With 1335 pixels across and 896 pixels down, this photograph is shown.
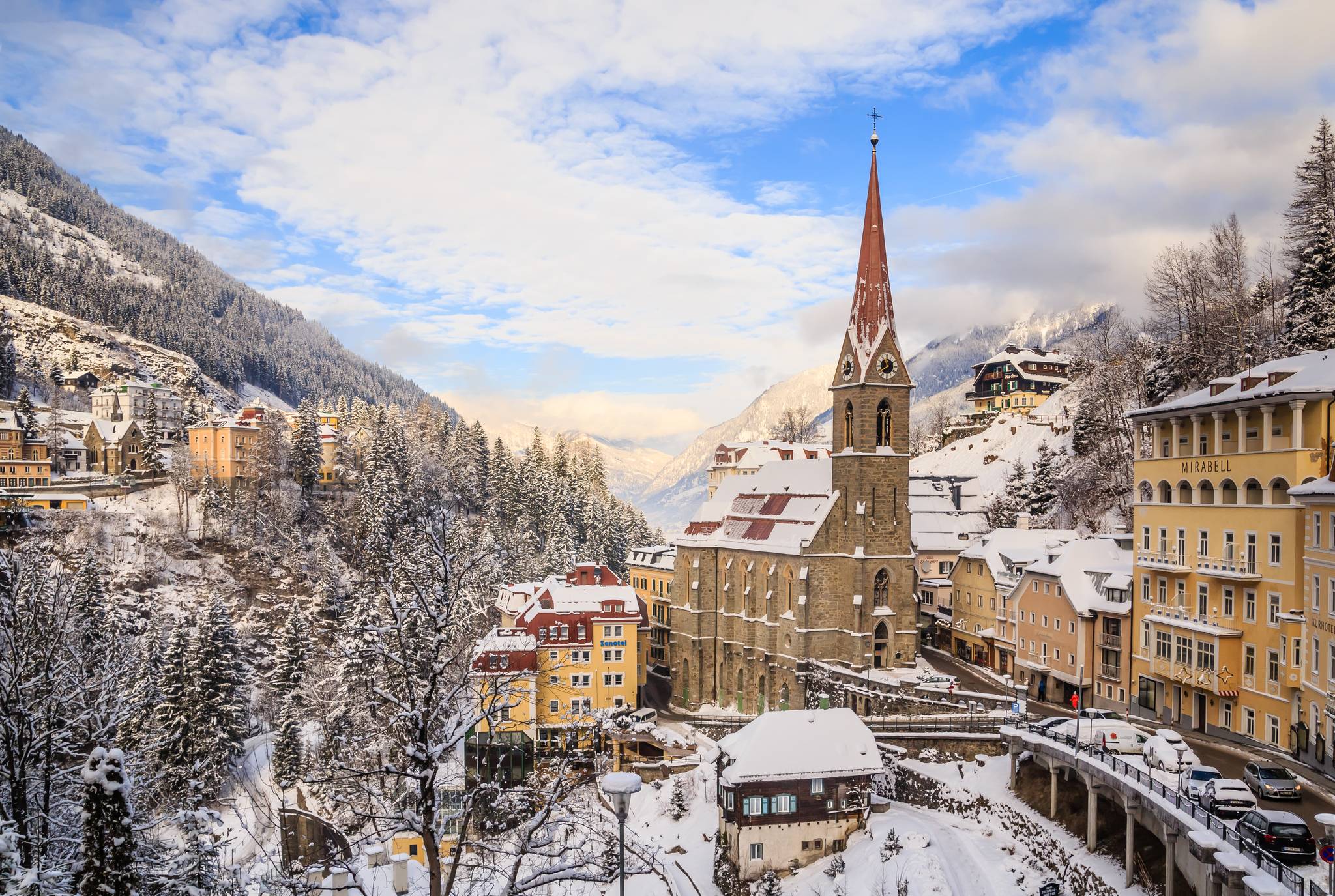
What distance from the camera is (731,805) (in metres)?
31.9

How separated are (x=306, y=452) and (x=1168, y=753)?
83566 millimetres

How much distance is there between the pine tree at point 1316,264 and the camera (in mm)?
40219

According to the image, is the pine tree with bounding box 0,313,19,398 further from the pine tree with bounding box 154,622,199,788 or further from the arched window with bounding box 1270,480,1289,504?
the arched window with bounding box 1270,480,1289,504

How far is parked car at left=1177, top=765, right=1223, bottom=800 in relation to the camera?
862 inches

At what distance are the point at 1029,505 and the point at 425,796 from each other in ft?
183

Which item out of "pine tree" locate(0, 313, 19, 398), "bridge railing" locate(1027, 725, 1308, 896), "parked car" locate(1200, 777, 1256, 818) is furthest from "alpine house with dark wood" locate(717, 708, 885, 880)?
"pine tree" locate(0, 313, 19, 398)

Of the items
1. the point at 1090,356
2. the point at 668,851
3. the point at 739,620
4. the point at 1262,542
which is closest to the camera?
the point at 1262,542

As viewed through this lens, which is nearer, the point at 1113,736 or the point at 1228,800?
the point at 1228,800

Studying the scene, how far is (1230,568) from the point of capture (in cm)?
2947

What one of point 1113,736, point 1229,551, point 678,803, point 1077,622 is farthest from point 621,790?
point 1077,622

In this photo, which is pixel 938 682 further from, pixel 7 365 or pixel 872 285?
pixel 7 365

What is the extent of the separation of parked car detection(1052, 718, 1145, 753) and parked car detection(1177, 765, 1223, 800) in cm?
313

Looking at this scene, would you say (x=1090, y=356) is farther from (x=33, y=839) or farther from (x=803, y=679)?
(x=33, y=839)

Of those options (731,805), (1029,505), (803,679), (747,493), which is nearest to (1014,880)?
(731,805)
